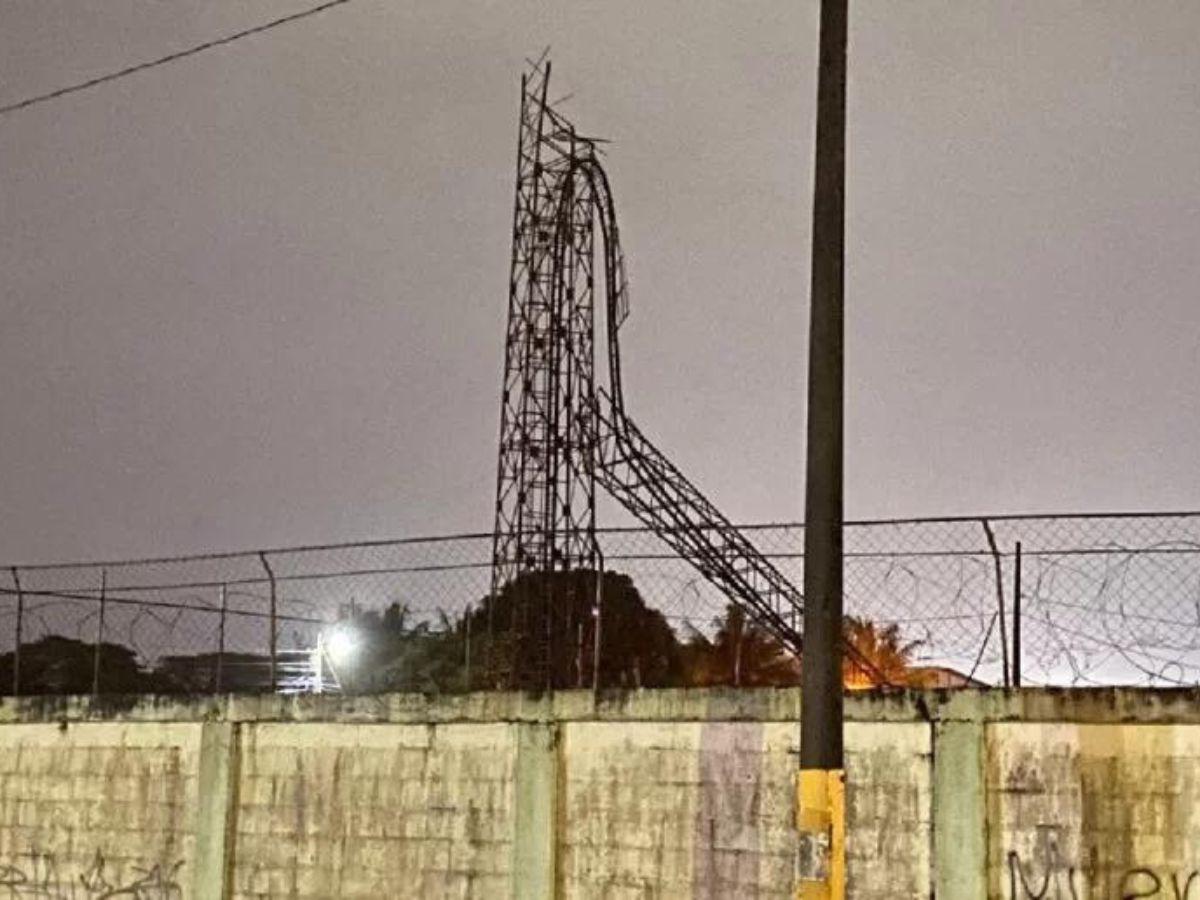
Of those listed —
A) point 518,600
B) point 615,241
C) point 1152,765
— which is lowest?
point 1152,765

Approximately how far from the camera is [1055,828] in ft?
34.7

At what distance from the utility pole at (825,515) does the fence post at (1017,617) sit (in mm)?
2813

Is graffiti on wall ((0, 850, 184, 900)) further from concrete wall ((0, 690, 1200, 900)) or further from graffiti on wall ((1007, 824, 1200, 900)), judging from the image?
graffiti on wall ((1007, 824, 1200, 900))

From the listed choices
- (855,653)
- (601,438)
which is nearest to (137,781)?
(855,653)

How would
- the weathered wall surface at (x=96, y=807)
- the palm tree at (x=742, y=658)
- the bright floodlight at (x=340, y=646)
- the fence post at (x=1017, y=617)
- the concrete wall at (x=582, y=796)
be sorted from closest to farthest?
the concrete wall at (x=582, y=796) < the fence post at (x=1017, y=617) < the weathered wall surface at (x=96, y=807) < the palm tree at (x=742, y=658) < the bright floodlight at (x=340, y=646)

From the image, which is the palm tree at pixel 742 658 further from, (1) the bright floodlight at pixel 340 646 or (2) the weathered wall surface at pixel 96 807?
(2) the weathered wall surface at pixel 96 807

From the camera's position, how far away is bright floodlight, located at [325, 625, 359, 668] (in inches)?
723

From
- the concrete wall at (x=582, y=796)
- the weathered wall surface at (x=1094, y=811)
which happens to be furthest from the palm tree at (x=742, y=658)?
the weathered wall surface at (x=1094, y=811)

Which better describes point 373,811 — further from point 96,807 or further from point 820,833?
point 820,833

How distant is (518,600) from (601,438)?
3420 mm

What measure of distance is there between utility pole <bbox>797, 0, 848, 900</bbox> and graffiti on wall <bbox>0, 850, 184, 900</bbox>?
23.3 ft

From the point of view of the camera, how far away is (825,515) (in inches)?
348

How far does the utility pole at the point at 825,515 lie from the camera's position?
28.6 ft

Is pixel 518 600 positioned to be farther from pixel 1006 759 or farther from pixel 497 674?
pixel 1006 759
